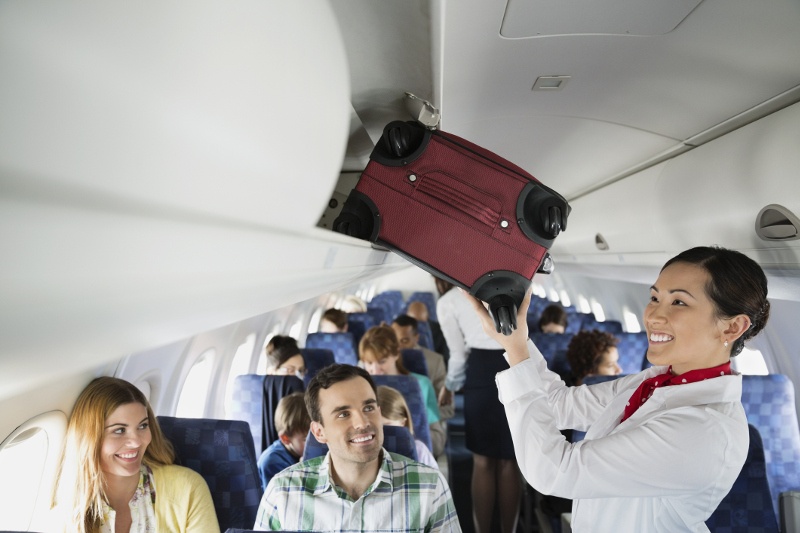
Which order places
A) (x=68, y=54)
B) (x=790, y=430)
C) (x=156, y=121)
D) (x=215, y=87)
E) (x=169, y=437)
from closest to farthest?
1. (x=68, y=54)
2. (x=156, y=121)
3. (x=215, y=87)
4. (x=169, y=437)
5. (x=790, y=430)

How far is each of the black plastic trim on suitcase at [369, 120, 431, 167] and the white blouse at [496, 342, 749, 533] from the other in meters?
0.59

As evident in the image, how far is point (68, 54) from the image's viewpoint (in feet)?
1.65

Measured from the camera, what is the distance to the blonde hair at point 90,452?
2389mm

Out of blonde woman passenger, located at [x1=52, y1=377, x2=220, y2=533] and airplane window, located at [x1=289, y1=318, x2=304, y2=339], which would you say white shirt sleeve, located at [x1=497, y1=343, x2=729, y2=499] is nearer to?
blonde woman passenger, located at [x1=52, y1=377, x2=220, y2=533]

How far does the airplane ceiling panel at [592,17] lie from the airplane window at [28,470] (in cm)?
203

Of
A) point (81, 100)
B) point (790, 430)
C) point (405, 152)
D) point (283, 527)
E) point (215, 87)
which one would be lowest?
point (283, 527)

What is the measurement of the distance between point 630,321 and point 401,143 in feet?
27.4

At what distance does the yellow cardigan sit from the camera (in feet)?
8.28

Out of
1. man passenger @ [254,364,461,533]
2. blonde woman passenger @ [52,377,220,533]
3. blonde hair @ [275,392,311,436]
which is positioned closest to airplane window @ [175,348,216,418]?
blonde hair @ [275,392,311,436]

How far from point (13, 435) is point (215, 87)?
1.99 meters

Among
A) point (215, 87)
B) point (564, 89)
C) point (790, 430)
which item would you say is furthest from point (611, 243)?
point (215, 87)

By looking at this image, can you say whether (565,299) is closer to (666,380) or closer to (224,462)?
(224,462)

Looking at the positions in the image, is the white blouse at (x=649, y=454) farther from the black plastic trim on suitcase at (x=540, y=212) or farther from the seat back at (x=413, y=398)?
the seat back at (x=413, y=398)

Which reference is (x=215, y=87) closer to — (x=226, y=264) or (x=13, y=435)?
(x=226, y=264)
